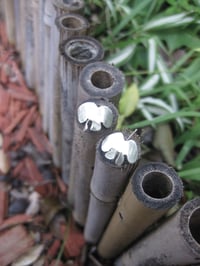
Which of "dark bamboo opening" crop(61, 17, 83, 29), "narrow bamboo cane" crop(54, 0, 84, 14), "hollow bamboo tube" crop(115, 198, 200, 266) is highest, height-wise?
"narrow bamboo cane" crop(54, 0, 84, 14)

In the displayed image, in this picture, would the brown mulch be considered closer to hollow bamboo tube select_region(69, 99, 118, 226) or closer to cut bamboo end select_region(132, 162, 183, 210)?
hollow bamboo tube select_region(69, 99, 118, 226)

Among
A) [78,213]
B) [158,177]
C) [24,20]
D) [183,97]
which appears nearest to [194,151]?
[183,97]

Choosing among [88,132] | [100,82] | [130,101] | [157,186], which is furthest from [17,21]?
[157,186]

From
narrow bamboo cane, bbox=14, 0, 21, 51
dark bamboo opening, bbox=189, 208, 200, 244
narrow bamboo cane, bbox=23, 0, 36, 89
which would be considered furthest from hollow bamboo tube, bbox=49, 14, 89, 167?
dark bamboo opening, bbox=189, 208, 200, 244

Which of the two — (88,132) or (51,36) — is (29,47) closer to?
(51,36)

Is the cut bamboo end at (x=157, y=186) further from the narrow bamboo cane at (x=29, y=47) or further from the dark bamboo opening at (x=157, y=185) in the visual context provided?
the narrow bamboo cane at (x=29, y=47)

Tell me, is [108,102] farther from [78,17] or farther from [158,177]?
[78,17]

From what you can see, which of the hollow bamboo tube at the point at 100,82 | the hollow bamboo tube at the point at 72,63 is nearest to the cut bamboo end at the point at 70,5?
the hollow bamboo tube at the point at 72,63
